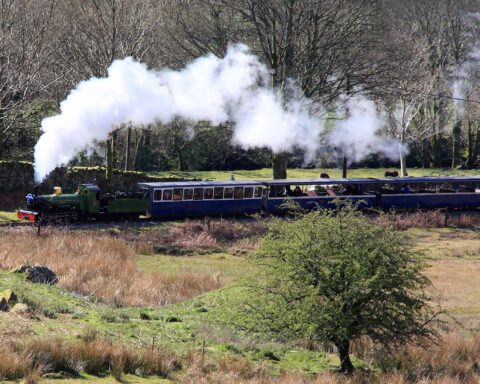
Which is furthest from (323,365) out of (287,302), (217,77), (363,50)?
(363,50)

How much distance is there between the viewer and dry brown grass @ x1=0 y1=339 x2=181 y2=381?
15789 millimetres

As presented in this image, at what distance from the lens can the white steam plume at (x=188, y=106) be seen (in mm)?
37188

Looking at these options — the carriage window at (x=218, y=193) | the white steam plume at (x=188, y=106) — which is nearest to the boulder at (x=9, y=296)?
the white steam plume at (x=188, y=106)

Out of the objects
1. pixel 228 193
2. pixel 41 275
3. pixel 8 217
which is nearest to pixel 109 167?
pixel 8 217

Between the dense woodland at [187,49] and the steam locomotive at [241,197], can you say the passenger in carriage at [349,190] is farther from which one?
the dense woodland at [187,49]

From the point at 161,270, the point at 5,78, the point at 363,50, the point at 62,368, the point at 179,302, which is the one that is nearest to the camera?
the point at 62,368

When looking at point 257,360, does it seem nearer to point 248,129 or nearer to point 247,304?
point 247,304

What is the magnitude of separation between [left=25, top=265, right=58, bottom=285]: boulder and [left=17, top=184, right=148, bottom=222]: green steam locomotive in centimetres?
937

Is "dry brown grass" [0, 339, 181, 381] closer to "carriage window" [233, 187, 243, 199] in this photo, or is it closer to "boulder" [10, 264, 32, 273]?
"boulder" [10, 264, 32, 273]

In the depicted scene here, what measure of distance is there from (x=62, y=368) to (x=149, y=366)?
1.96m

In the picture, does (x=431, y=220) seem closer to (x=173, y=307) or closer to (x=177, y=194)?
(x=177, y=194)

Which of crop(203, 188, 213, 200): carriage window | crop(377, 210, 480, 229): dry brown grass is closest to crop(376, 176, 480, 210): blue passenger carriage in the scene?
crop(377, 210, 480, 229): dry brown grass

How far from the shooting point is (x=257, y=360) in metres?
19.8

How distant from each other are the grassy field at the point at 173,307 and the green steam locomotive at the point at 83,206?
1886mm
